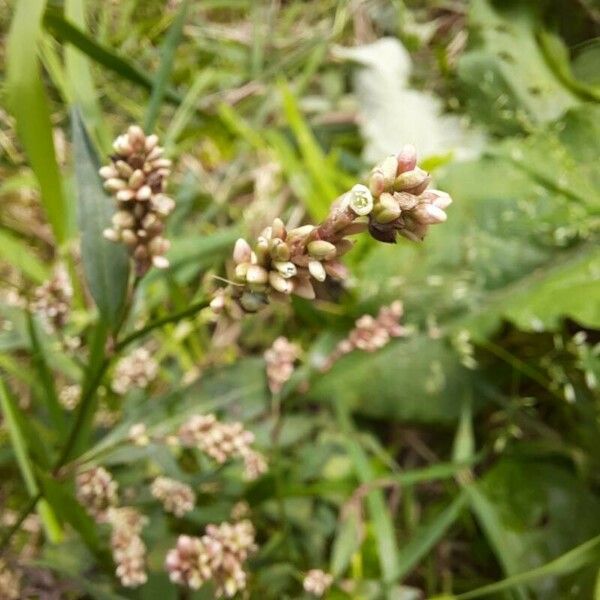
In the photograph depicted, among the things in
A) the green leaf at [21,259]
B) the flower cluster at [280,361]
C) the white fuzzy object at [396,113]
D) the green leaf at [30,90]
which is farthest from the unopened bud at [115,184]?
the white fuzzy object at [396,113]

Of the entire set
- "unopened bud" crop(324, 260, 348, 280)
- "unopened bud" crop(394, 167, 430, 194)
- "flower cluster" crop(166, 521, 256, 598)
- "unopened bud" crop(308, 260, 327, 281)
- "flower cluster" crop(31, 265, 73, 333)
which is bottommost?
"flower cluster" crop(166, 521, 256, 598)

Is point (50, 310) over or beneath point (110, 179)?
beneath

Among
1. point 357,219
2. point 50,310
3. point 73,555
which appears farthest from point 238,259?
point 73,555

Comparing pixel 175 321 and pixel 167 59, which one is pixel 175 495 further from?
pixel 167 59

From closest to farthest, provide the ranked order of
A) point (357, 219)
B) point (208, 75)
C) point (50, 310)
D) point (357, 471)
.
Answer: point (357, 219), point (50, 310), point (357, 471), point (208, 75)

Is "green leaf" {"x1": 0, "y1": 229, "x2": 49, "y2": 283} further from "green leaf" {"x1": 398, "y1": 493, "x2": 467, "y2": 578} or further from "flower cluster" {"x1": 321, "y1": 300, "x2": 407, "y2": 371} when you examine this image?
"green leaf" {"x1": 398, "y1": 493, "x2": 467, "y2": 578}

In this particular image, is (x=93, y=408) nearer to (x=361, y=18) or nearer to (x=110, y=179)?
(x=110, y=179)

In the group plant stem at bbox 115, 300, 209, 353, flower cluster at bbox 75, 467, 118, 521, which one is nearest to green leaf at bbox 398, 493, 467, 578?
flower cluster at bbox 75, 467, 118, 521
